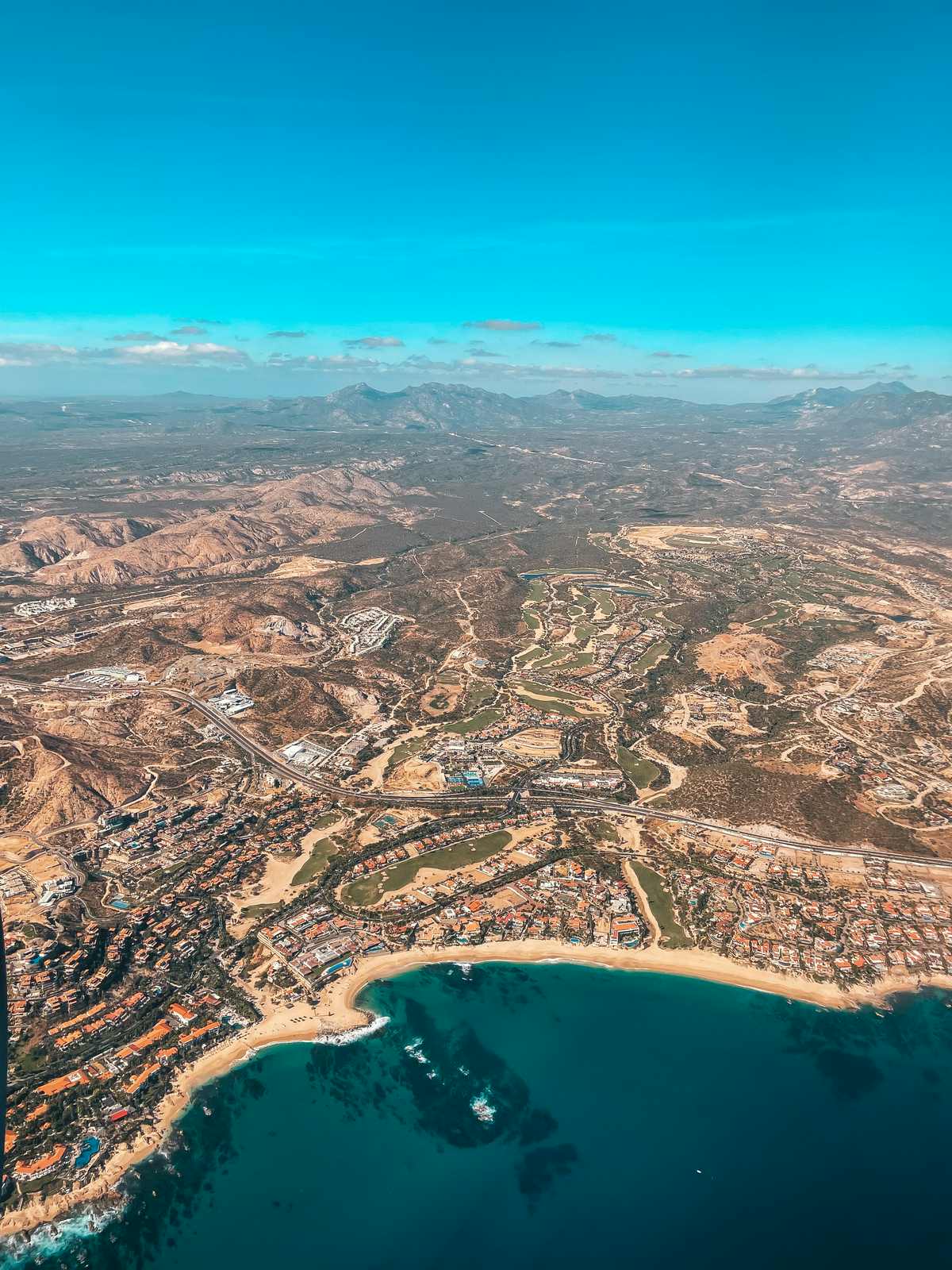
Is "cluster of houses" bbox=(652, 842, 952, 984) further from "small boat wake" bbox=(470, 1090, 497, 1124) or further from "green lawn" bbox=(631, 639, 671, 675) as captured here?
"green lawn" bbox=(631, 639, 671, 675)

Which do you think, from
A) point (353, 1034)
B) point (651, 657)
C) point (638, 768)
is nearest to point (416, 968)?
point (353, 1034)

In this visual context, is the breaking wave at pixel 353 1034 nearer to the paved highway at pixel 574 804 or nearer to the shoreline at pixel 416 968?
the shoreline at pixel 416 968

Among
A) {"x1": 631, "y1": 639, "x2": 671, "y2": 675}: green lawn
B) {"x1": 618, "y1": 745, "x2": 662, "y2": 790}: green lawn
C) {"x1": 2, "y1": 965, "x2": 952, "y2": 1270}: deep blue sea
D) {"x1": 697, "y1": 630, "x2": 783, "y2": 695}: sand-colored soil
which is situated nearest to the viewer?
{"x1": 2, "y1": 965, "x2": 952, "y2": 1270}: deep blue sea

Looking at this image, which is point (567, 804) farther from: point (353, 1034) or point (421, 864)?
point (353, 1034)

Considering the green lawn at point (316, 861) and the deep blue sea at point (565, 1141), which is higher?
the green lawn at point (316, 861)

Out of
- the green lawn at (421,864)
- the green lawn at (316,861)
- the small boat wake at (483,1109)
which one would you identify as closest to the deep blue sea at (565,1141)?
the small boat wake at (483,1109)

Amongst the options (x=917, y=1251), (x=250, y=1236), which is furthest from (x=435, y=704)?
(x=917, y=1251)

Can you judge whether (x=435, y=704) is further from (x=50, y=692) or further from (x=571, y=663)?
(x=50, y=692)

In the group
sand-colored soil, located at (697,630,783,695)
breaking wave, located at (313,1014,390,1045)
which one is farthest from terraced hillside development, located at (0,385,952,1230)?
breaking wave, located at (313,1014,390,1045)
